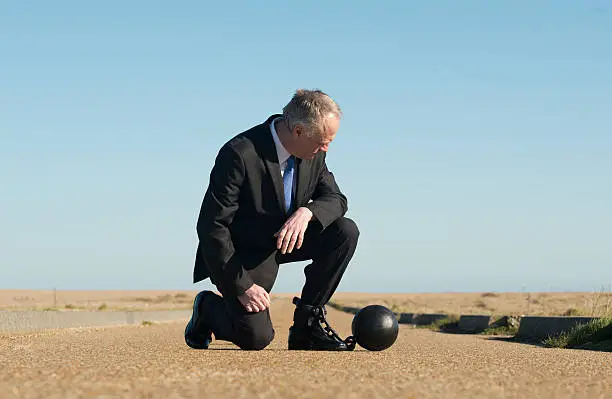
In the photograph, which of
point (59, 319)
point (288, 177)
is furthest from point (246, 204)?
point (59, 319)

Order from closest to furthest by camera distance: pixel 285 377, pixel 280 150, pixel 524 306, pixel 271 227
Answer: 1. pixel 285 377
2. pixel 280 150
3. pixel 271 227
4. pixel 524 306

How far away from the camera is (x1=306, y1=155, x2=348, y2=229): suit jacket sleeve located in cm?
608

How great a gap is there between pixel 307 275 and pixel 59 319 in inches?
342

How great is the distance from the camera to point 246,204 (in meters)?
6.10

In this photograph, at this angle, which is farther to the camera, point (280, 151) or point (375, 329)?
point (375, 329)

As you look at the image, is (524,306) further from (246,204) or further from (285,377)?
(285,377)

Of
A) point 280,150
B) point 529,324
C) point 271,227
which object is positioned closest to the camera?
point 280,150

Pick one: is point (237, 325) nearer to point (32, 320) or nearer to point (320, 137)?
point (320, 137)

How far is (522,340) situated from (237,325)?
24.5 ft

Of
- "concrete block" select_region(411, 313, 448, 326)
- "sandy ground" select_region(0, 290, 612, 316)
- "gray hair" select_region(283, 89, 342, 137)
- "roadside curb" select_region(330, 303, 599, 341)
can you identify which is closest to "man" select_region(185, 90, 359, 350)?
"gray hair" select_region(283, 89, 342, 137)

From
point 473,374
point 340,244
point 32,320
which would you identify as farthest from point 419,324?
point 473,374

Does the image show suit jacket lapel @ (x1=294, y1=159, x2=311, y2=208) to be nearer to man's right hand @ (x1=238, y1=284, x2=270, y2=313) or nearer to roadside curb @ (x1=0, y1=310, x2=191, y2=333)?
man's right hand @ (x1=238, y1=284, x2=270, y2=313)

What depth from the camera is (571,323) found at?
40.0 feet

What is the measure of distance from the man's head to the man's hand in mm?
415
